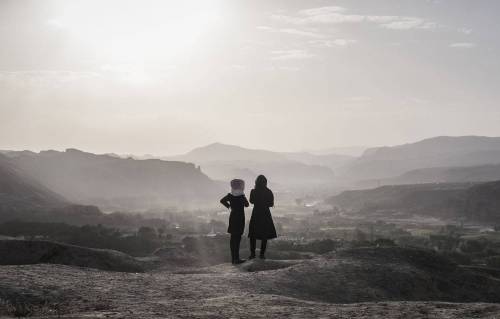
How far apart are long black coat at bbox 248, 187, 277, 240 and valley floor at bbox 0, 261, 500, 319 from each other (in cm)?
377

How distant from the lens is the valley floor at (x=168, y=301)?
978cm

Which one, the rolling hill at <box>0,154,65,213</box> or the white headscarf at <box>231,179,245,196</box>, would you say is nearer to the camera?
the white headscarf at <box>231,179,245,196</box>

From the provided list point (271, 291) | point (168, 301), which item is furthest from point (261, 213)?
point (168, 301)

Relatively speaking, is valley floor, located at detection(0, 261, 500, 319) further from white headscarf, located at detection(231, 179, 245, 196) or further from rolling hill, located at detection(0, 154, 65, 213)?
rolling hill, located at detection(0, 154, 65, 213)

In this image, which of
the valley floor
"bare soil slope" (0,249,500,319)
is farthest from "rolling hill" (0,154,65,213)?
the valley floor

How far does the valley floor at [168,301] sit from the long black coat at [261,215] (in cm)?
377

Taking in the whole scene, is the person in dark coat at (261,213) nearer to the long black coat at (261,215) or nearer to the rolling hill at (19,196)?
the long black coat at (261,215)

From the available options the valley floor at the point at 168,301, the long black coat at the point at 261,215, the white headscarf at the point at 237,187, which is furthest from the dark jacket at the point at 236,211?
the valley floor at the point at 168,301

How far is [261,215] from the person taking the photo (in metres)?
17.8

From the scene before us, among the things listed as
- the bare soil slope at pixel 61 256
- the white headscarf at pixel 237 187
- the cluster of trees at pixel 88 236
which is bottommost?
the cluster of trees at pixel 88 236

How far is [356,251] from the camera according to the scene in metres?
19.3

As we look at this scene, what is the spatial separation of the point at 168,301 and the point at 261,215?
23.8 feet

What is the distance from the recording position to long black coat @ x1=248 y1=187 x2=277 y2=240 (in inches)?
699

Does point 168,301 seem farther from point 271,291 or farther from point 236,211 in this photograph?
point 236,211
